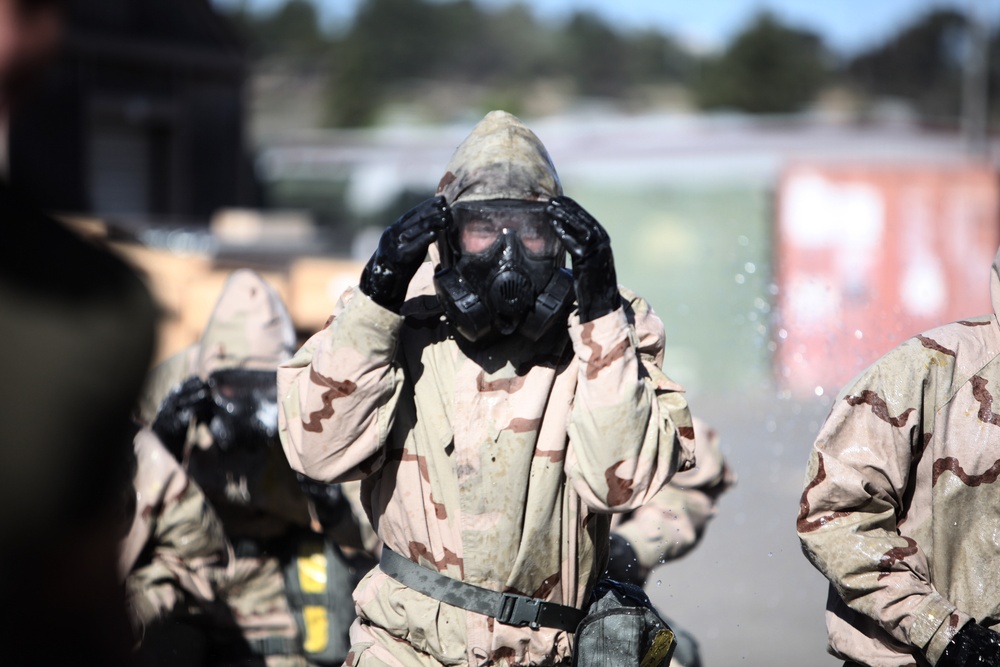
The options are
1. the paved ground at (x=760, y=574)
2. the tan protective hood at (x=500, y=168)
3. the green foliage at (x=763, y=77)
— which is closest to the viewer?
the tan protective hood at (x=500, y=168)

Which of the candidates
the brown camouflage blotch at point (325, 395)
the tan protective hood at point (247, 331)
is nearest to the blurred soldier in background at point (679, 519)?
the tan protective hood at point (247, 331)

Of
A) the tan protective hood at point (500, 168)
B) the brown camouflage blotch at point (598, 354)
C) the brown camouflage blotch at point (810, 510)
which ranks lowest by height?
the brown camouflage blotch at point (810, 510)

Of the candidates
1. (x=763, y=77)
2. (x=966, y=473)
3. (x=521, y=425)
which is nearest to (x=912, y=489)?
(x=966, y=473)

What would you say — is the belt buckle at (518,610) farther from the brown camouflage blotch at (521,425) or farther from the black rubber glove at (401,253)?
the black rubber glove at (401,253)

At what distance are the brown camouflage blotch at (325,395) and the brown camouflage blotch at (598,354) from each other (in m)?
0.54

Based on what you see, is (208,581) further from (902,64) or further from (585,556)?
(902,64)

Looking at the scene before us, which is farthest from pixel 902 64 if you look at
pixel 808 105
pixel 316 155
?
pixel 316 155

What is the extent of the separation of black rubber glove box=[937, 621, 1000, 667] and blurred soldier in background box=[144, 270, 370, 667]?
89.5 inches

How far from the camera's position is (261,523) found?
4.34 m

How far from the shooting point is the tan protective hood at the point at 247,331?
4488 millimetres

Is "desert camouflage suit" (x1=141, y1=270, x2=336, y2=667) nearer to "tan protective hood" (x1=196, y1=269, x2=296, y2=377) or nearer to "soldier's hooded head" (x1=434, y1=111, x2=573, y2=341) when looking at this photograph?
"tan protective hood" (x1=196, y1=269, x2=296, y2=377)

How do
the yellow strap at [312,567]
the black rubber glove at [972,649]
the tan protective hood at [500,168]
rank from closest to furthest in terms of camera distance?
1. the black rubber glove at [972,649]
2. the tan protective hood at [500,168]
3. the yellow strap at [312,567]

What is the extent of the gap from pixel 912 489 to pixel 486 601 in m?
1.06

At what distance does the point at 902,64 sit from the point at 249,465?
75530 mm
